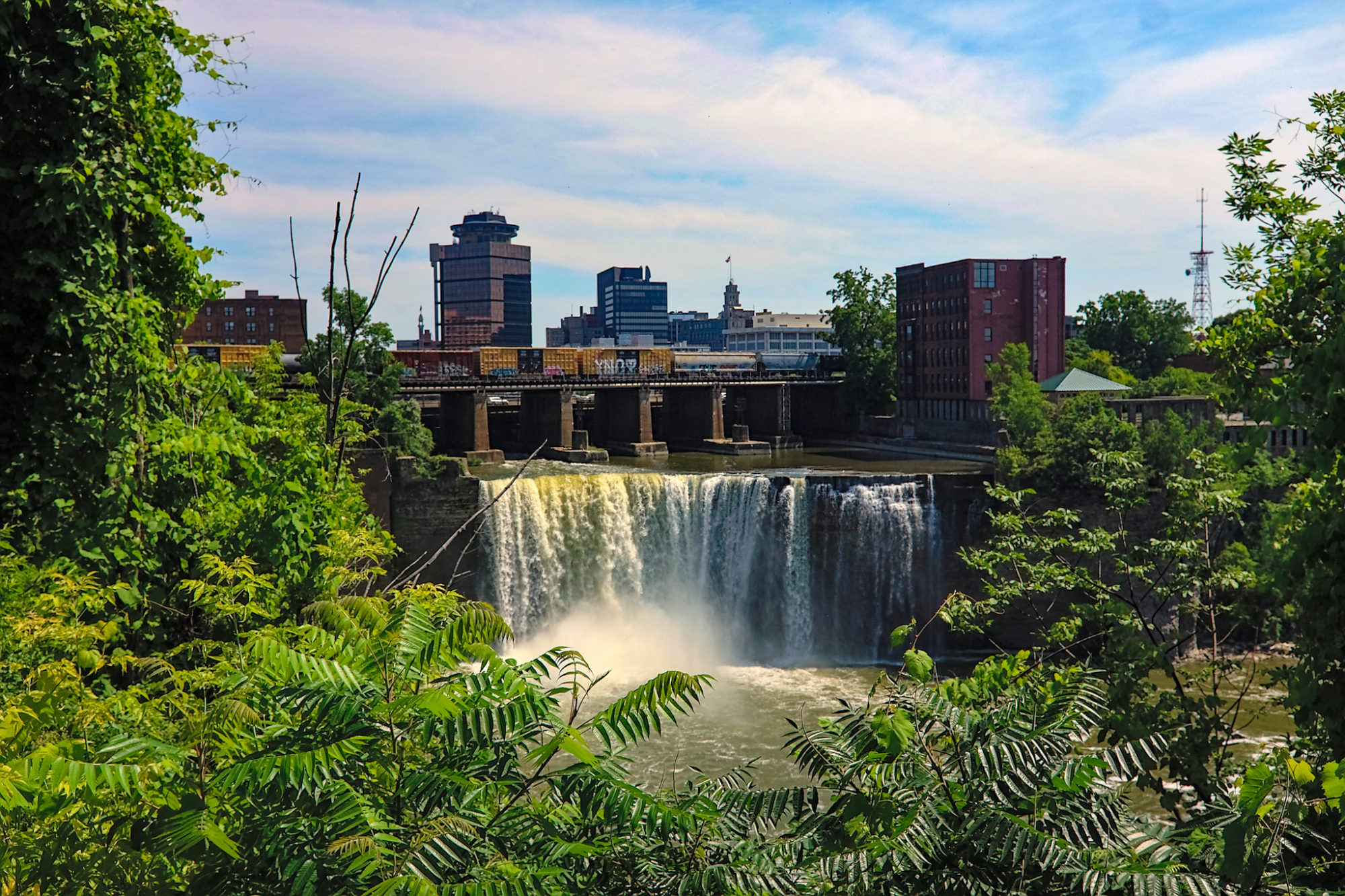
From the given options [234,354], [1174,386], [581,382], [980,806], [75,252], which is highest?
[234,354]

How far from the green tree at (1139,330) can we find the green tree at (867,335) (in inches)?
728

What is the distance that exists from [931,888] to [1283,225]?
370 inches

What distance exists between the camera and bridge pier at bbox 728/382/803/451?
2672 inches

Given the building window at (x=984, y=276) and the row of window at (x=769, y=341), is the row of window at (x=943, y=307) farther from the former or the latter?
the row of window at (x=769, y=341)

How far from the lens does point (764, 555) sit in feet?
129

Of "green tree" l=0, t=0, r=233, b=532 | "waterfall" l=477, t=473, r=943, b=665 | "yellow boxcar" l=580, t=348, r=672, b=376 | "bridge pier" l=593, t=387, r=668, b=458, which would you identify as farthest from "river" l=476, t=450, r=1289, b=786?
"yellow boxcar" l=580, t=348, r=672, b=376

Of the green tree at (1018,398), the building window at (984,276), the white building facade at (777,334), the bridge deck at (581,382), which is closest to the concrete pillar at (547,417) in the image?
the bridge deck at (581,382)

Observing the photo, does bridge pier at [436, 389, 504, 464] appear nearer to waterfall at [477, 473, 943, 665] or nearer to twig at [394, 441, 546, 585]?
waterfall at [477, 473, 943, 665]

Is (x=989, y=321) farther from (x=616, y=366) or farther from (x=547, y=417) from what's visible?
(x=616, y=366)

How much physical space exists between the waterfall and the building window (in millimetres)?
25586

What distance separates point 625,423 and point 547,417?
5.25m

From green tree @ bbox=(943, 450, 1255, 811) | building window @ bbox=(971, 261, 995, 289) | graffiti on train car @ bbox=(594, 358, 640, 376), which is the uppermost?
building window @ bbox=(971, 261, 995, 289)

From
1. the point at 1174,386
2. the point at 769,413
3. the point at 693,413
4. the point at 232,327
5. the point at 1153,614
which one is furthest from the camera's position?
the point at 232,327

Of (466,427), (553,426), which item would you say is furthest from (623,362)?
(466,427)
